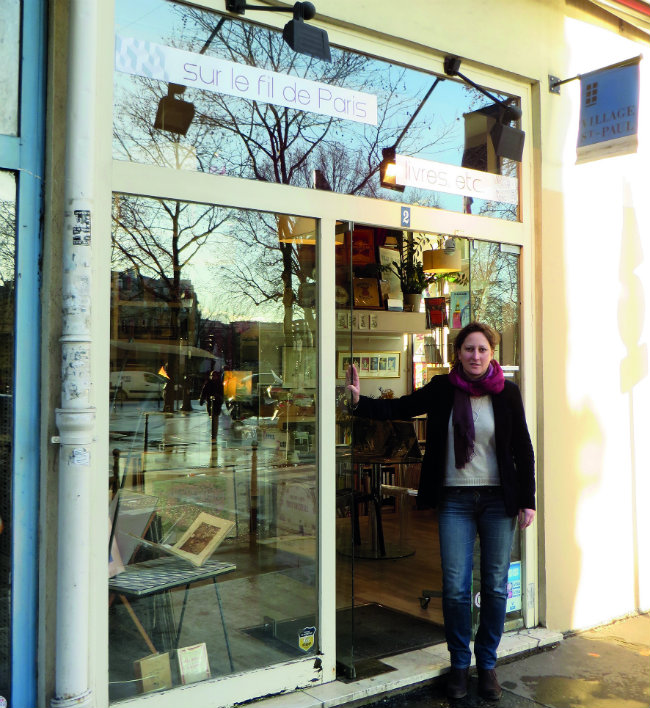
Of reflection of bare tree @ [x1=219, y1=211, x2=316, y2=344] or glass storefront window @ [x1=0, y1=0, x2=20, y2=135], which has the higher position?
glass storefront window @ [x1=0, y1=0, x2=20, y2=135]

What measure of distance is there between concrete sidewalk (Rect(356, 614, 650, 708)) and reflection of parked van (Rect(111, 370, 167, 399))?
6.17 feet

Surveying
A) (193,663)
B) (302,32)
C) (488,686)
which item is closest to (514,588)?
(488,686)

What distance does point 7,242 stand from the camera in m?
3.16

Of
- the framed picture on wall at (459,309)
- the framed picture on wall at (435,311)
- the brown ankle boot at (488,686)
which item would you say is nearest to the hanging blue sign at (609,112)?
the framed picture on wall at (459,309)

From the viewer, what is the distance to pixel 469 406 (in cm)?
407

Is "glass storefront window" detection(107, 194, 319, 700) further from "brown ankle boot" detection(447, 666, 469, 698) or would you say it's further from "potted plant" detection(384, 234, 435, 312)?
"potted plant" detection(384, 234, 435, 312)

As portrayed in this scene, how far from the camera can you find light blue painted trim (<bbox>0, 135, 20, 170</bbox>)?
123 inches

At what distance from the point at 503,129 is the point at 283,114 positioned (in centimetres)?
142

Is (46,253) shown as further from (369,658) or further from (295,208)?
(369,658)

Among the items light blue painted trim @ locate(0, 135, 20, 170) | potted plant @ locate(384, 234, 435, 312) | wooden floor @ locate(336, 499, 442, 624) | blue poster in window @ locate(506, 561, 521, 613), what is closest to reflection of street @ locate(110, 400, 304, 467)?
wooden floor @ locate(336, 499, 442, 624)

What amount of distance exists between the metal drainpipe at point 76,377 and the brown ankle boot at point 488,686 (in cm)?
197

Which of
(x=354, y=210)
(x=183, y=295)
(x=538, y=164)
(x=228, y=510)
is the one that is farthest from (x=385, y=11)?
(x=228, y=510)

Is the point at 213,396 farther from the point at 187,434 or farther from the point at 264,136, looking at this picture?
the point at 264,136

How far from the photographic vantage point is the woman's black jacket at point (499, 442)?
Result: 4004mm
